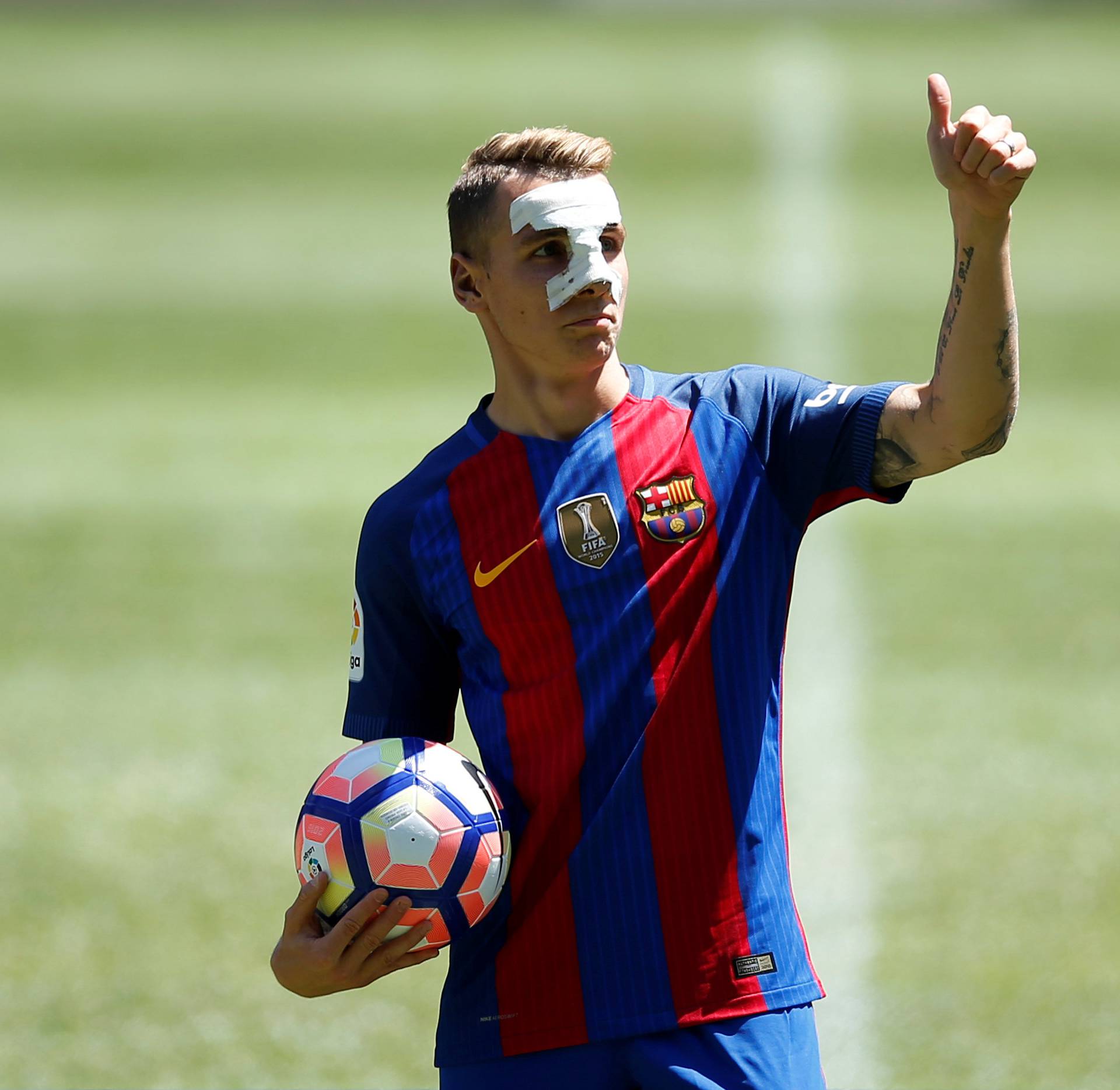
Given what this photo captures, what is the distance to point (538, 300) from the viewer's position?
3.26m

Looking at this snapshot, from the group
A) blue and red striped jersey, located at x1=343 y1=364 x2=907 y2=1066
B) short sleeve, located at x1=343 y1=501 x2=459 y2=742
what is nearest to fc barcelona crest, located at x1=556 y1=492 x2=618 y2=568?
blue and red striped jersey, located at x1=343 y1=364 x2=907 y2=1066

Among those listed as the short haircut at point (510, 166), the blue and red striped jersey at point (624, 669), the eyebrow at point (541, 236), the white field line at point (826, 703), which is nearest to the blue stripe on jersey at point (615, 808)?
the blue and red striped jersey at point (624, 669)

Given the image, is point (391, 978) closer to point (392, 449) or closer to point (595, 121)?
point (392, 449)

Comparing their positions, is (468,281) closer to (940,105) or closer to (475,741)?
(475,741)

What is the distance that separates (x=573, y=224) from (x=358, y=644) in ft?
3.00

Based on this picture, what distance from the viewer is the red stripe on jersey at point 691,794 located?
3.01 metres

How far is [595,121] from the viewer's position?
18156 millimetres

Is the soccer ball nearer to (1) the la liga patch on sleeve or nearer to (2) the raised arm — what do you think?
(1) the la liga patch on sleeve

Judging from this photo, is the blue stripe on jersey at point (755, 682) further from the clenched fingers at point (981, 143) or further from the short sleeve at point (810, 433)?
the clenched fingers at point (981, 143)

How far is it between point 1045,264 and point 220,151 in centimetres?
839

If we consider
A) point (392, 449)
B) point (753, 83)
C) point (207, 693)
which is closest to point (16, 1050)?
point (207, 693)

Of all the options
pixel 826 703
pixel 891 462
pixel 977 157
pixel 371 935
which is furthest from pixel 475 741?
pixel 826 703

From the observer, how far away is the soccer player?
9.87ft

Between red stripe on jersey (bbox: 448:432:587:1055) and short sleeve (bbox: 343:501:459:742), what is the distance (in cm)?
15
